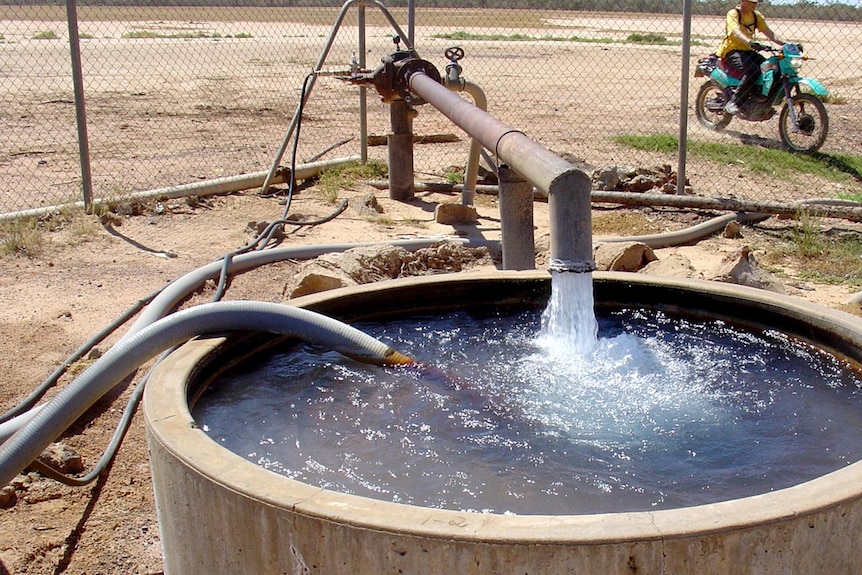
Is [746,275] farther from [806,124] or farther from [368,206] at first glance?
[806,124]

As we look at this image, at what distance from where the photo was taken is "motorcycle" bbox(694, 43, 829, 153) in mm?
10062

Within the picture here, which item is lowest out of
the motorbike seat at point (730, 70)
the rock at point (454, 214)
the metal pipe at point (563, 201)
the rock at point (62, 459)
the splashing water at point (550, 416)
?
the rock at point (62, 459)

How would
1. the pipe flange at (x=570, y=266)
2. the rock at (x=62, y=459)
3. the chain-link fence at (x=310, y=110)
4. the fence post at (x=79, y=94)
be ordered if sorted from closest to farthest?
the pipe flange at (x=570, y=266)
the rock at (x=62, y=459)
the fence post at (x=79, y=94)
the chain-link fence at (x=310, y=110)

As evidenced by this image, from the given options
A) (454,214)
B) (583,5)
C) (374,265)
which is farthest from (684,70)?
(583,5)

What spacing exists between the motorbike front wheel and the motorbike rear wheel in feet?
4.25

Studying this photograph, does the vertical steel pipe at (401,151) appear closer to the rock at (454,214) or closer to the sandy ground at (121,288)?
the sandy ground at (121,288)

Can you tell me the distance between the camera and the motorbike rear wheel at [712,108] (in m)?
11.7

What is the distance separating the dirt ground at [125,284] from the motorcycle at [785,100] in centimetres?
161

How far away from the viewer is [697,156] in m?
9.79

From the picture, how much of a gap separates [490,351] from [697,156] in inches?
258

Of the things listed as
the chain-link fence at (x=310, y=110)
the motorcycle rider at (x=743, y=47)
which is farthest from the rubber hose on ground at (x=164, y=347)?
the motorcycle rider at (x=743, y=47)

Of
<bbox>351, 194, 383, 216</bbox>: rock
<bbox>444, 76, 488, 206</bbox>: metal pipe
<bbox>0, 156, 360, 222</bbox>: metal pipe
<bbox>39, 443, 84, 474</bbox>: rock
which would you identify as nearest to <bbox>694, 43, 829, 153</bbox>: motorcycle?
<bbox>444, 76, 488, 206</bbox>: metal pipe

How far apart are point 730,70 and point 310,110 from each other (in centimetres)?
588

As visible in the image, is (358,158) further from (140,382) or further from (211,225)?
(140,382)
